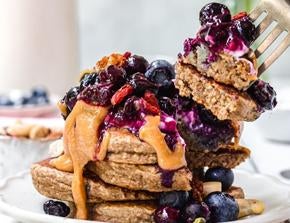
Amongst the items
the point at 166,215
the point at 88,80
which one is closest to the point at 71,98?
the point at 88,80

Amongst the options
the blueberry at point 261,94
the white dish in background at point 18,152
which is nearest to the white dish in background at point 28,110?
the white dish in background at point 18,152

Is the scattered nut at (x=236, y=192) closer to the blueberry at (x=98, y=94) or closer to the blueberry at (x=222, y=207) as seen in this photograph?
the blueberry at (x=222, y=207)

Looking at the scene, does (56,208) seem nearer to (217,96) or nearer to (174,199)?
(174,199)

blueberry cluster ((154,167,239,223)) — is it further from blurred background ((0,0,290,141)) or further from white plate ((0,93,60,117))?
white plate ((0,93,60,117))

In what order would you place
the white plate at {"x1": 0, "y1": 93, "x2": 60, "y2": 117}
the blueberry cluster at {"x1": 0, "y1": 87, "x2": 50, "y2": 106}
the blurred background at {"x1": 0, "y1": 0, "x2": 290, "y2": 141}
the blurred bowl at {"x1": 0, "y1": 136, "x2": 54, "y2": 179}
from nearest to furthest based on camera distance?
the blurred bowl at {"x1": 0, "y1": 136, "x2": 54, "y2": 179} → the white plate at {"x1": 0, "y1": 93, "x2": 60, "y2": 117} → the blueberry cluster at {"x1": 0, "y1": 87, "x2": 50, "y2": 106} → the blurred background at {"x1": 0, "y1": 0, "x2": 290, "y2": 141}

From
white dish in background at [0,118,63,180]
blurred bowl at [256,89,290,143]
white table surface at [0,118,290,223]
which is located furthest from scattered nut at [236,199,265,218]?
blurred bowl at [256,89,290,143]

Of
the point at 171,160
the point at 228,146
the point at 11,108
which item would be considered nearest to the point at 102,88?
the point at 171,160
